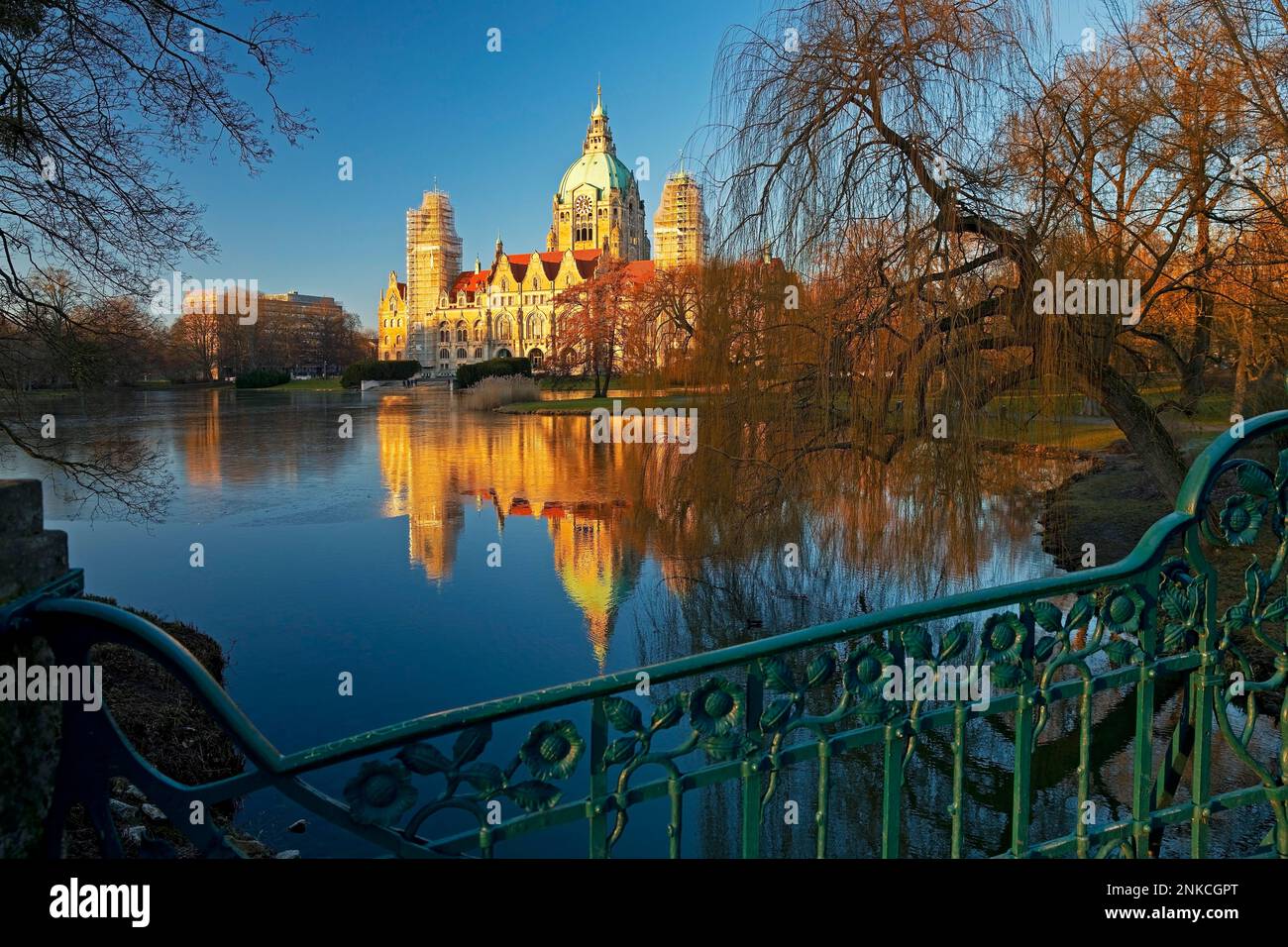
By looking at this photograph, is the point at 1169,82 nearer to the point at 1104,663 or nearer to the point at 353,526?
the point at 1104,663

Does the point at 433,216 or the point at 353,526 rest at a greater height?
the point at 433,216

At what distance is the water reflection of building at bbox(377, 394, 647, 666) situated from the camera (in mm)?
10523

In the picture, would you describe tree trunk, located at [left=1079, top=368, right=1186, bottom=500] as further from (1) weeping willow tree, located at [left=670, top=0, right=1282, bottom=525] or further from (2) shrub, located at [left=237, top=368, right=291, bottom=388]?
(2) shrub, located at [left=237, top=368, right=291, bottom=388]

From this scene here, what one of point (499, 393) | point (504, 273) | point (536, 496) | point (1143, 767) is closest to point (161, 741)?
point (1143, 767)

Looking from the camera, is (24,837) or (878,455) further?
(878,455)

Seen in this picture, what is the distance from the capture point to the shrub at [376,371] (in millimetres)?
73188

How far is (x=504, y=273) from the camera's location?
105 metres

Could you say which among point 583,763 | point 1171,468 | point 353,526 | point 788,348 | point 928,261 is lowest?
point 583,763

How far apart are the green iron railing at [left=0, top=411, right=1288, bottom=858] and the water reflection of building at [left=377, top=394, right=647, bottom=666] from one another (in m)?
5.76

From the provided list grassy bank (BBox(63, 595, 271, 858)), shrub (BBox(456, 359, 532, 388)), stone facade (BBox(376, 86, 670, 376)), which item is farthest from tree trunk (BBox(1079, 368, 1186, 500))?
stone facade (BBox(376, 86, 670, 376))

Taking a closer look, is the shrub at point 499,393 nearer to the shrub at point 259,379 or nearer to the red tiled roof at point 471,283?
the shrub at point 259,379
